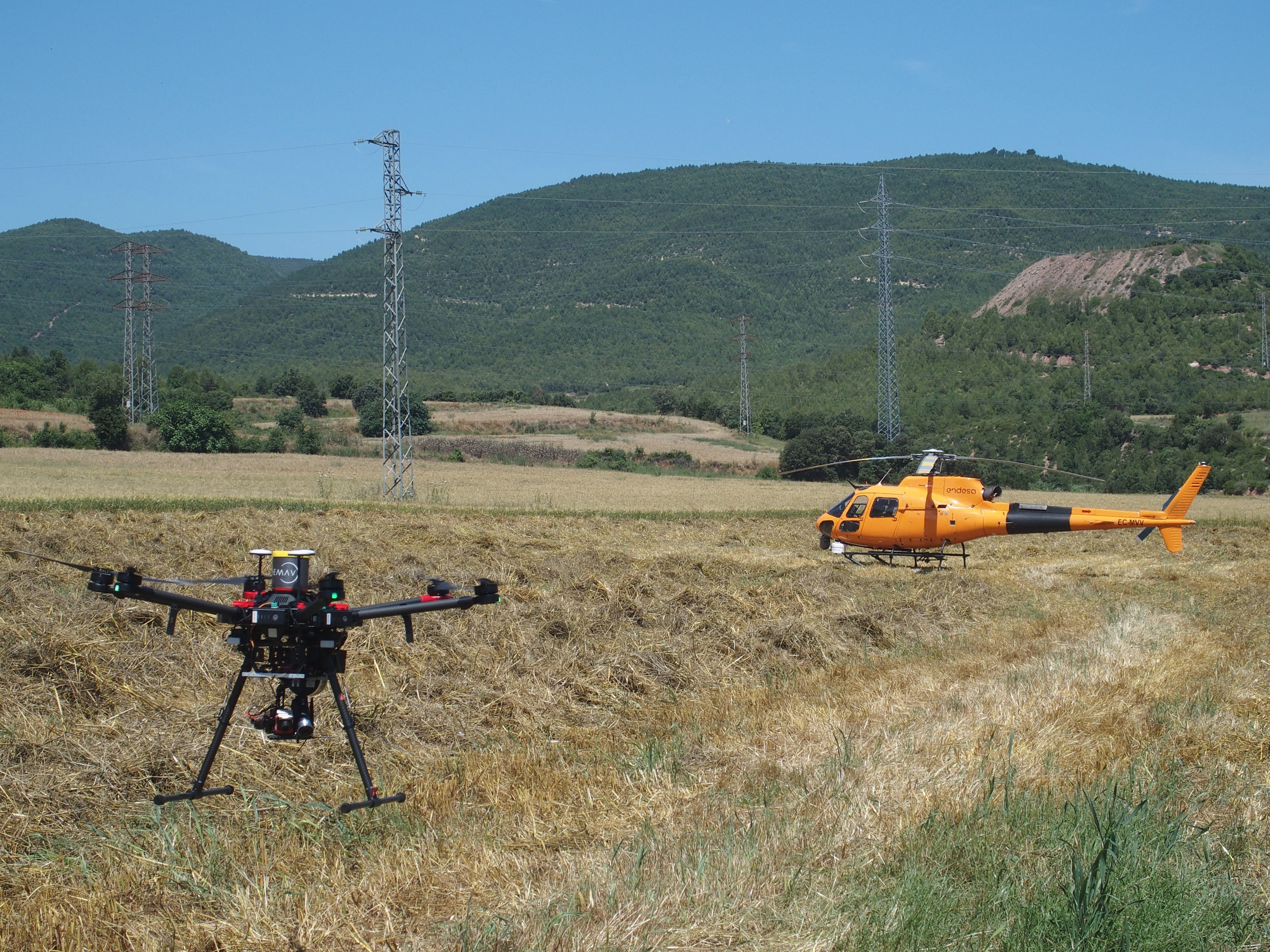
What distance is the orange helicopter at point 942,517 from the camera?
58.5 feet

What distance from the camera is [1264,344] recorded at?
79438mm

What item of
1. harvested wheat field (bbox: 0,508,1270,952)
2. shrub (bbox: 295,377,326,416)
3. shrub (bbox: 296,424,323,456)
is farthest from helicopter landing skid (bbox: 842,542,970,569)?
shrub (bbox: 295,377,326,416)

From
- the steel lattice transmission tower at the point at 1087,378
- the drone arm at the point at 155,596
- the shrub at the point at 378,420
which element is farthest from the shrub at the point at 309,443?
the drone arm at the point at 155,596

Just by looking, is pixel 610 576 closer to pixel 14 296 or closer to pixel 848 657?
pixel 848 657

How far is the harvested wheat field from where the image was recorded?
4.44 meters

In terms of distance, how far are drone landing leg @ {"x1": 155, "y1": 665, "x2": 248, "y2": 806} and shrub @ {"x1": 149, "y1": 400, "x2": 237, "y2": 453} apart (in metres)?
53.2

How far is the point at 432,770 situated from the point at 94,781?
6.71 feet

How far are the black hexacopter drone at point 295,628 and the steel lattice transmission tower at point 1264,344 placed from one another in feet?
289

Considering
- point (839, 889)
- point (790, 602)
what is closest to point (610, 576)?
point (790, 602)

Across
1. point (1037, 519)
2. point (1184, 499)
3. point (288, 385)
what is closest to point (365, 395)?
point (288, 385)

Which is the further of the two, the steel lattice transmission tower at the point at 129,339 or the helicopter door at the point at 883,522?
the steel lattice transmission tower at the point at 129,339

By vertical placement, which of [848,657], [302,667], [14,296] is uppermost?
[14,296]

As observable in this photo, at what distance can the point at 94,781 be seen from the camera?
20.4 feet

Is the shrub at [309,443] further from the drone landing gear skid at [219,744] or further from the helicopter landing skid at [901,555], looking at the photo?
the drone landing gear skid at [219,744]
